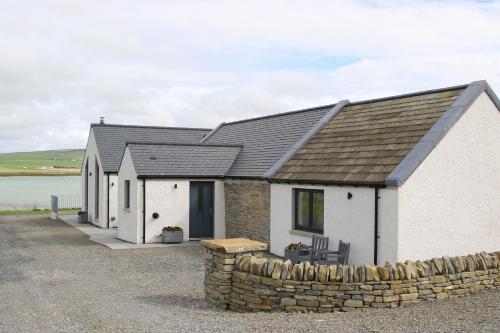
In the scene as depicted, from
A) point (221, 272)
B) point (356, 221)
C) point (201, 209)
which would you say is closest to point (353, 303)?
point (221, 272)

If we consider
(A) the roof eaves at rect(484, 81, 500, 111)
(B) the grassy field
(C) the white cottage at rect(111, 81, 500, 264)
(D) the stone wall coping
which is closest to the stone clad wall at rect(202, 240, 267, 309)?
(D) the stone wall coping

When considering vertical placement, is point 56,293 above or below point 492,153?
below

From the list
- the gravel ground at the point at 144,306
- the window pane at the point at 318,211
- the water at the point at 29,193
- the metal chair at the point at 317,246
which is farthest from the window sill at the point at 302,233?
the water at the point at 29,193

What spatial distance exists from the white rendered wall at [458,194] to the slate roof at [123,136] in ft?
55.4

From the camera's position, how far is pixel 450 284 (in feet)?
34.4

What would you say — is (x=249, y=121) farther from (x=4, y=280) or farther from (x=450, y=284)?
(x=450, y=284)

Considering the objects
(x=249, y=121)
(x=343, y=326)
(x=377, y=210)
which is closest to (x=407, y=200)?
(x=377, y=210)

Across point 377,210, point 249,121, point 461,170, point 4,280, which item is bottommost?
point 4,280

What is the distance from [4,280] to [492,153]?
1320 centimetres

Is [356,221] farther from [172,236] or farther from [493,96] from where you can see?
[172,236]

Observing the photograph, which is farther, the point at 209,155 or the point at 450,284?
the point at 209,155

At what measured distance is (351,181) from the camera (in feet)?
45.5

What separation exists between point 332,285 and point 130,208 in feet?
42.4

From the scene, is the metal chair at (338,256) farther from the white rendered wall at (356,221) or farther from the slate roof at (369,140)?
the slate roof at (369,140)
